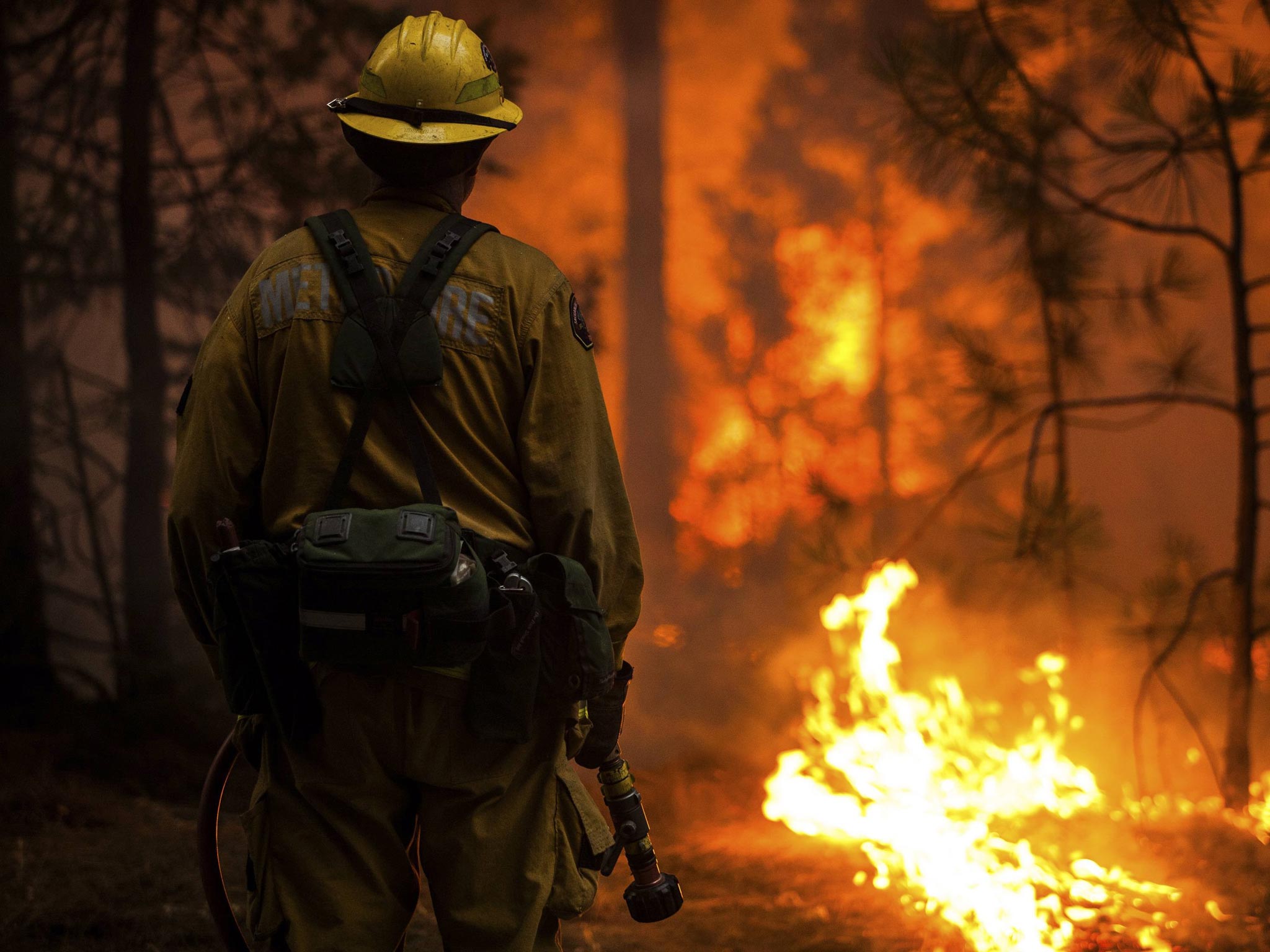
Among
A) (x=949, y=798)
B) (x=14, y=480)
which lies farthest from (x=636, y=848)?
(x=14, y=480)

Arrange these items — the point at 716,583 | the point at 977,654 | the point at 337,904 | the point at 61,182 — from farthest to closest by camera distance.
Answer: the point at 716,583, the point at 61,182, the point at 977,654, the point at 337,904

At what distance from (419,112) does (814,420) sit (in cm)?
486

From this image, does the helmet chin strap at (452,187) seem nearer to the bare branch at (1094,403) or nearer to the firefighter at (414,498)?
the firefighter at (414,498)

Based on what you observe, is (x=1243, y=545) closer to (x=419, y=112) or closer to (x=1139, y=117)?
(x=1139, y=117)

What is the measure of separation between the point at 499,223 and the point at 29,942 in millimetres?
4193

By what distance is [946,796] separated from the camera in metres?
4.10

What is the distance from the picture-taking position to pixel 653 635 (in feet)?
21.0

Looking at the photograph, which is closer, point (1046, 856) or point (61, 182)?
point (1046, 856)

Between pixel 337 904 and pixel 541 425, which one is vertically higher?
pixel 541 425

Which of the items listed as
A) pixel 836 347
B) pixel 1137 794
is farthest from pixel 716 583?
pixel 1137 794

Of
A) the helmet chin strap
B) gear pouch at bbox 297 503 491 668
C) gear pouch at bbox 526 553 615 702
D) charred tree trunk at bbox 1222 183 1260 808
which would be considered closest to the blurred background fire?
charred tree trunk at bbox 1222 183 1260 808

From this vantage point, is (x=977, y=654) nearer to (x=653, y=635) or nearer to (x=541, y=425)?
(x=653, y=635)

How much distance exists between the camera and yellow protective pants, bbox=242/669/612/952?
1893 mm

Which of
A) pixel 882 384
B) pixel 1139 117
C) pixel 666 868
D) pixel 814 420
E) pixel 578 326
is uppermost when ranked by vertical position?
pixel 1139 117
